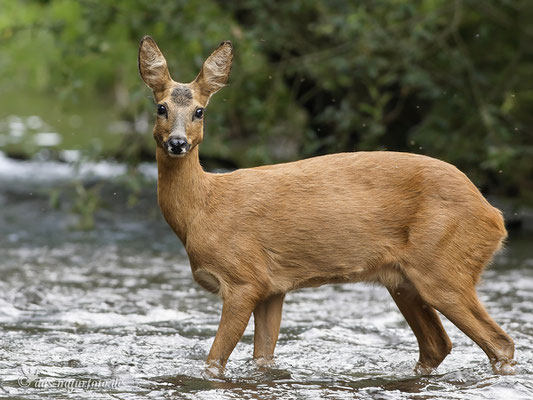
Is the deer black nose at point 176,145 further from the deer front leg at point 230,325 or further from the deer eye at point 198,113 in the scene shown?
the deer front leg at point 230,325

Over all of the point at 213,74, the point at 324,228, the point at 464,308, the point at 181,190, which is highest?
the point at 213,74

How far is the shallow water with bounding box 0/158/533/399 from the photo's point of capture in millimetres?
6016

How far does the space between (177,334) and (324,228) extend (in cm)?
192

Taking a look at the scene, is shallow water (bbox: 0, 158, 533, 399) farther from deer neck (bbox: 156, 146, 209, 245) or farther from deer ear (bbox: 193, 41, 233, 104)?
deer ear (bbox: 193, 41, 233, 104)

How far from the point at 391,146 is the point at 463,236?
7869 millimetres

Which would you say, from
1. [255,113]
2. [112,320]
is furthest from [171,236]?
[112,320]

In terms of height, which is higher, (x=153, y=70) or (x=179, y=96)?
(x=153, y=70)

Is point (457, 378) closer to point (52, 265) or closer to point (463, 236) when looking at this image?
point (463, 236)

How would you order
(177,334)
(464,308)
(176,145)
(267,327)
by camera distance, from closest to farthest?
(176,145) → (464,308) → (267,327) → (177,334)

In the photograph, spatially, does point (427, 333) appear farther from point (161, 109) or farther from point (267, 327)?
point (161, 109)

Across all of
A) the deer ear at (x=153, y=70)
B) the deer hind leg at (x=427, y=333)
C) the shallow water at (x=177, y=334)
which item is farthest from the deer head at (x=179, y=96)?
the deer hind leg at (x=427, y=333)

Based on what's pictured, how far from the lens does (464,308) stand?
20.6 ft

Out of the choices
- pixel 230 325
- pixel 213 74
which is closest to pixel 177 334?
pixel 230 325

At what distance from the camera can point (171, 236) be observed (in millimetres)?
12664
